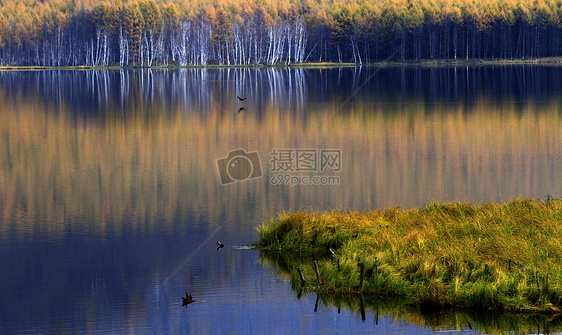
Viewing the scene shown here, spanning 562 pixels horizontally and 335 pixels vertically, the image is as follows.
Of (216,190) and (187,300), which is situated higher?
(216,190)

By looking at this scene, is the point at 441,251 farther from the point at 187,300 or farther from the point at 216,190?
the point at 216,190

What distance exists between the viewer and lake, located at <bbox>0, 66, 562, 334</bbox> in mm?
10781

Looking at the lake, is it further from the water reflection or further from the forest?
the forest

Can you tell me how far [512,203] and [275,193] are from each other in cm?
678

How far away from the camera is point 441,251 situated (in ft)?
38.7

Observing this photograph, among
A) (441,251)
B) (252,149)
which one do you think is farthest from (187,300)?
(252,149)

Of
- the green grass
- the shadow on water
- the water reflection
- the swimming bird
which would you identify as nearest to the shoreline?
the water reflection

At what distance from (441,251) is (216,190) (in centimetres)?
967

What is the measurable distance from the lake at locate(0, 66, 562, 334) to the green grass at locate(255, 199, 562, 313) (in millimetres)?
357

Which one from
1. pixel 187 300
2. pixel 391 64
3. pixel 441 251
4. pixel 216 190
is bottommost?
pixel 187 300

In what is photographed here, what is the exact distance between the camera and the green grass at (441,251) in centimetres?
1033

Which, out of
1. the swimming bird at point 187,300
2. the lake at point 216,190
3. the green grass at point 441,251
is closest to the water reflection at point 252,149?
the lake at point 216,190

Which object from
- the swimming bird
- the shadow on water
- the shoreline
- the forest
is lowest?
the shadow on water

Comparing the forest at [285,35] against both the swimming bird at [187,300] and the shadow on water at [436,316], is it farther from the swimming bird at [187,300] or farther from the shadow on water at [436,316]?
the shadow on water at [436,316]
